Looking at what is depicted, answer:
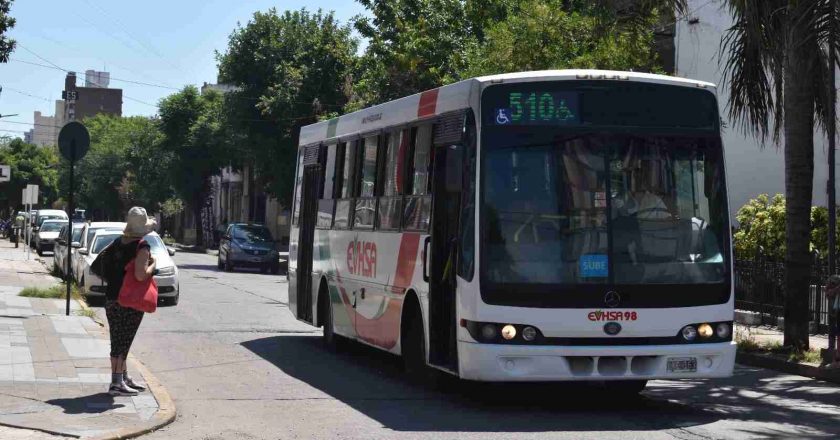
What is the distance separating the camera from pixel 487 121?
11344mm

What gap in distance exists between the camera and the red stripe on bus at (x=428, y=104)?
12719 mm

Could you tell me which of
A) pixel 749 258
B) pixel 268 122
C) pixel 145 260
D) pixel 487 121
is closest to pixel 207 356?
pixel 145 260

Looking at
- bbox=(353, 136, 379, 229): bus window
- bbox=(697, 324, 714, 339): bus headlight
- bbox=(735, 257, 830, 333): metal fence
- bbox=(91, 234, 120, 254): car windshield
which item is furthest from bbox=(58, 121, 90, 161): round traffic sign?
bbox=(697, 324, 714, 339): bus headlight

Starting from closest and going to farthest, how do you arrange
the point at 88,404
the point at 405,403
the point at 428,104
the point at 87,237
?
the point at 88,404 → the point at 405,403 → the point at 428,104 → the point at 87,237

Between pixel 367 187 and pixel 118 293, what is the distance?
13.4ft

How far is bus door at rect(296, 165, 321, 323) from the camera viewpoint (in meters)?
17.6

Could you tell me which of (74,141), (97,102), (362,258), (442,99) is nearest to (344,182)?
(362,258)

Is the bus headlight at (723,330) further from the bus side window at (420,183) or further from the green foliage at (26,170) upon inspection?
the green foliage at (26,170)

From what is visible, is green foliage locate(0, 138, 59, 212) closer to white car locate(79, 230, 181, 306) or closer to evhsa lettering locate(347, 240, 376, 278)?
white car locate(79, 230, 181, 306)

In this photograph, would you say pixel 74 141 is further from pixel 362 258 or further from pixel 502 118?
pixel 502 118

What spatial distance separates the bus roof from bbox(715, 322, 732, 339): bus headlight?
2176 mm

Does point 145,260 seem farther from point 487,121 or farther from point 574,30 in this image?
point 574,30

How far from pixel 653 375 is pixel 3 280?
23539mm

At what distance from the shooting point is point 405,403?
12016mm
